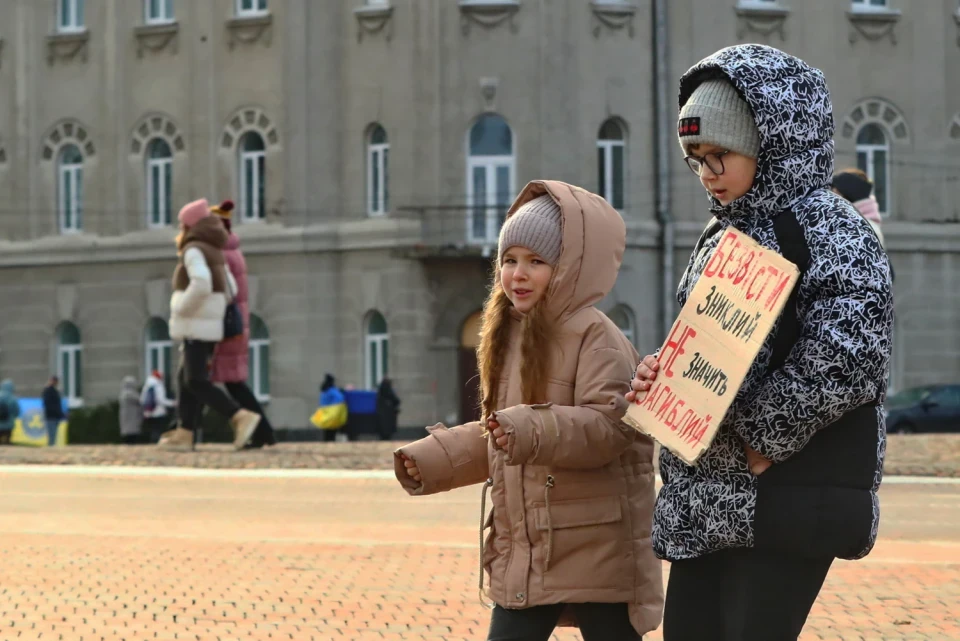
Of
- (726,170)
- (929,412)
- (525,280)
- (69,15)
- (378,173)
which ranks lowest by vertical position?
(929,412)

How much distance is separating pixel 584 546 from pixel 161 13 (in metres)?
38.3

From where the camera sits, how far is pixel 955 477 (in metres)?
16.0

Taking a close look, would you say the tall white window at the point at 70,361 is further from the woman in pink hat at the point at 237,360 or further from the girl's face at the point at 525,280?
the girl's face at the point at 525,280

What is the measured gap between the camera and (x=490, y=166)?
39.1 metres

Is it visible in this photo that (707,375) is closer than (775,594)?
No

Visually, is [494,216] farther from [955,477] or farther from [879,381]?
[879,381]

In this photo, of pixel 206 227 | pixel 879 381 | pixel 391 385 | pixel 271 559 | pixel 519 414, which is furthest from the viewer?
pixel 391 385

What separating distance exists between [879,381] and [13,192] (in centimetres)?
4089

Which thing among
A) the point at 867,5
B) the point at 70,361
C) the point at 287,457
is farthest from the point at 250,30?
the point at 287,457

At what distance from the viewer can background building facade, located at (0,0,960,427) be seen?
3875cm

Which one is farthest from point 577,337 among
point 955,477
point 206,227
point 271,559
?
point 206,227

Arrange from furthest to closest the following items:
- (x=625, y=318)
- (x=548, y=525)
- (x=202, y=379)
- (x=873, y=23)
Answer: (x=873, y=23), (x=625, y=318), (x=202, y=379), (x=548, y=525)

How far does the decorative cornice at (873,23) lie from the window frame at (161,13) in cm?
1459

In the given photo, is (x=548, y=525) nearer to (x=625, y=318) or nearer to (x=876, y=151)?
(x=625, y=318)
